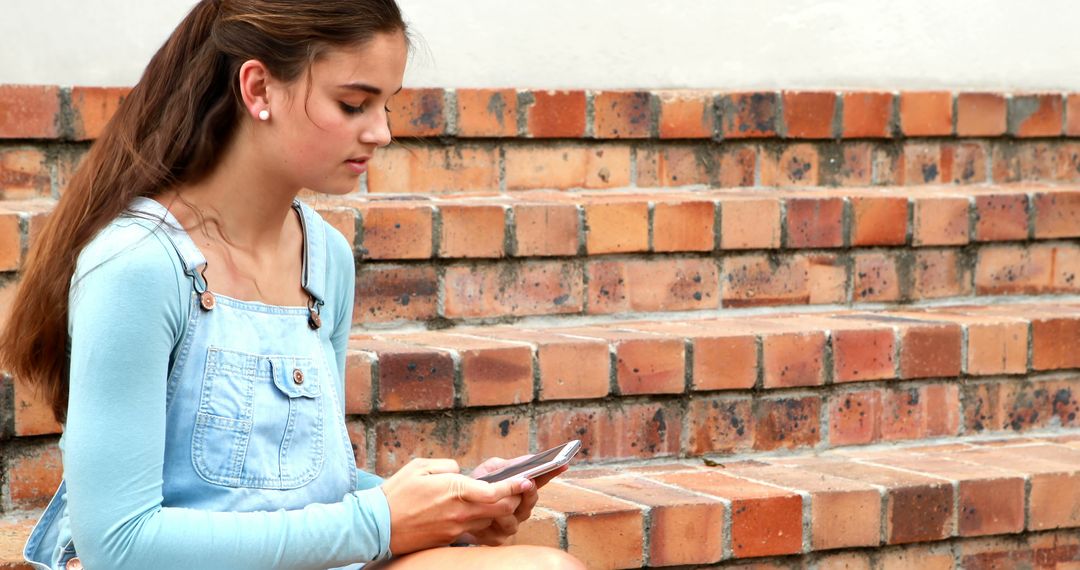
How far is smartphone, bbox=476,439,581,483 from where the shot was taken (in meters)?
1.69

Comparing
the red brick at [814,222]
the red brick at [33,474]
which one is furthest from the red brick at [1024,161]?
the red brick at [33,474]

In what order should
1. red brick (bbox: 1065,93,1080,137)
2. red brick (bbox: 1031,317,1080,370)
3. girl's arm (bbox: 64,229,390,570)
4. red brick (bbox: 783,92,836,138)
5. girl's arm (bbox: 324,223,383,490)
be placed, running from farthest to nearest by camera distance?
red brick (bbox: 1065,93,1080,137)
red brick (bbox: 783,92,836,138)
red brick (bbox: 1031,317,1080,370)
girl's arm (bbox: 324,223,383,490)
girl's arm (bbox: 64,229,390,570)

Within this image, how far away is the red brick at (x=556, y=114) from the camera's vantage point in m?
3.02

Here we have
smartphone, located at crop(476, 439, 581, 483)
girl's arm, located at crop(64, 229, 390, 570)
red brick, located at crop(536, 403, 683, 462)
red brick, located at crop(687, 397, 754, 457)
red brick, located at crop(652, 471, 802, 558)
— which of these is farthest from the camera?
red brick, located at crop(687, 397, 754, 457)

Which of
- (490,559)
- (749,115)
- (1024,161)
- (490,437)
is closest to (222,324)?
(490,559)

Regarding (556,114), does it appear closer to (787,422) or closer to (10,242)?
(787,422)

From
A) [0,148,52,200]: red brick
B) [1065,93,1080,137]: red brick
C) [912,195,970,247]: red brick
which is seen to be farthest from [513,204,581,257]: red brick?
[1065,93,1080,137]: red brick

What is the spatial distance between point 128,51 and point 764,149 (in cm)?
152

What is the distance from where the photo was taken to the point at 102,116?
106 inches

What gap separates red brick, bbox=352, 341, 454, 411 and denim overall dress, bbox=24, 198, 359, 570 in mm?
716

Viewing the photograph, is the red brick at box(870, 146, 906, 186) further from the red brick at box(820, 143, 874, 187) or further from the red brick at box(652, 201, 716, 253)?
the red brick at box(652, 201, 716, 253)

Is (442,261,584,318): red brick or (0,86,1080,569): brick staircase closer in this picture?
(0,86,1080,569): brick staircase

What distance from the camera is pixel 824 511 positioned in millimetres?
2449

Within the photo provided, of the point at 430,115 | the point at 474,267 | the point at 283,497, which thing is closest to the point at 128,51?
the point at 430,115
